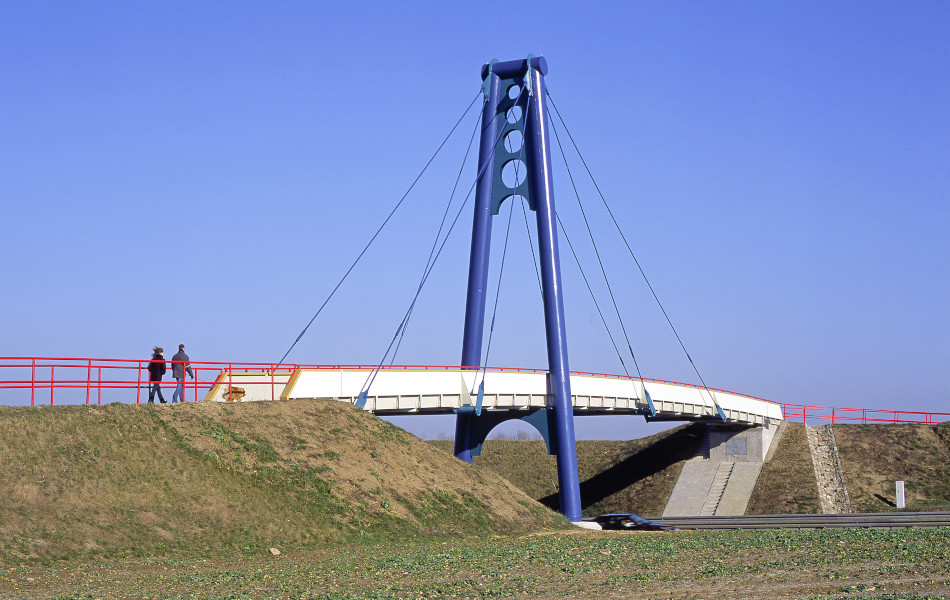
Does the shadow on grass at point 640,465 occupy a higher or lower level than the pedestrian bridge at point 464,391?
lower

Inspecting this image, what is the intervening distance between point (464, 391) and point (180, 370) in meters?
12.2

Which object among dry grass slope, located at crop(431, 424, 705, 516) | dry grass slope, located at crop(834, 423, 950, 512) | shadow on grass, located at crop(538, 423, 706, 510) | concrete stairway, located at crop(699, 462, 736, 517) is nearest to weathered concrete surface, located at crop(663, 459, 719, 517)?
concrete stairway, located at crop(699, 462, 736, 517)

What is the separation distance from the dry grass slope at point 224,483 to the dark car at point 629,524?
134 inches

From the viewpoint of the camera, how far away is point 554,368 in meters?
42.2

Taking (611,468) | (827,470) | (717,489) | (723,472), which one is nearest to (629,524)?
(717,489)

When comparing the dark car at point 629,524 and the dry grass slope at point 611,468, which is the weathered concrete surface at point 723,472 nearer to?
the dry grass slope at point 611,468

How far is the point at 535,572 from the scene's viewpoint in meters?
21.8

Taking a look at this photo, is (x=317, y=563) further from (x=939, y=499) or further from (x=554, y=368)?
(x=939, y=499)

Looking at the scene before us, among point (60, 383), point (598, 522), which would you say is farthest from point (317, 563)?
point (598, 522)

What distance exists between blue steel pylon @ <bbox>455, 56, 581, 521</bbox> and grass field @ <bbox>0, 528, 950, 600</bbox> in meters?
13.6

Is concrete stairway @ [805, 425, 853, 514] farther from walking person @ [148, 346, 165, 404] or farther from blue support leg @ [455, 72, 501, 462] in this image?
walking person @ [148, 346, 165, 404]

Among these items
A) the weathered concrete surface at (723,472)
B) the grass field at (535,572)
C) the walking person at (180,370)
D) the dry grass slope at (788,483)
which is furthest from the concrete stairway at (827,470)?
the walking person at (180,370)

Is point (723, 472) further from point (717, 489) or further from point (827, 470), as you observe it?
point (827, 470)

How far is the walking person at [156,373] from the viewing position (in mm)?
30953
